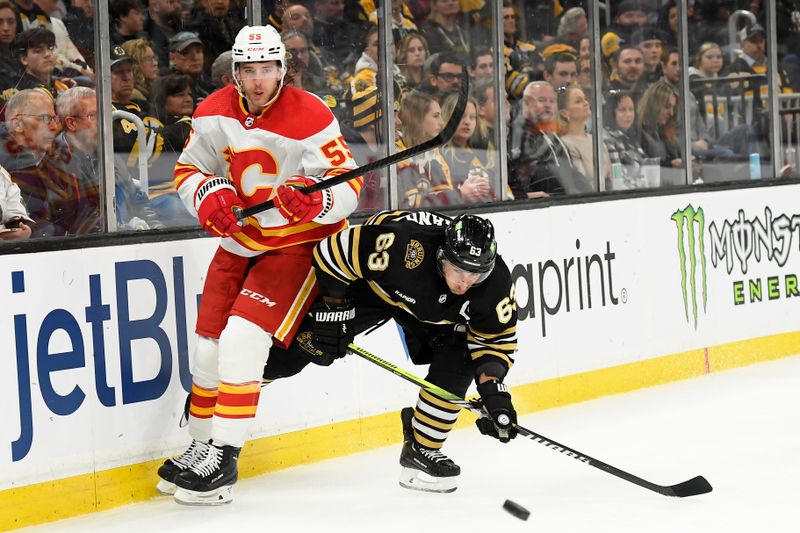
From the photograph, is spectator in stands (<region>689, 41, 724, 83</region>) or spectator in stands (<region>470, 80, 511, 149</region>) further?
spectator in stands (<region>689, 41, 724, 83</region>)

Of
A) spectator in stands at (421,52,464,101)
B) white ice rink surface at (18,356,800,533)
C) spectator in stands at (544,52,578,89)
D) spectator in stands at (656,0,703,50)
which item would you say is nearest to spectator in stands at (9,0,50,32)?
white ice rink surface at (18,356,800,533)

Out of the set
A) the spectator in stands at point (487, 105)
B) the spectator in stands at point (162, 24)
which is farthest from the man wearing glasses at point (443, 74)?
the spectator in stands at point (162, 24)

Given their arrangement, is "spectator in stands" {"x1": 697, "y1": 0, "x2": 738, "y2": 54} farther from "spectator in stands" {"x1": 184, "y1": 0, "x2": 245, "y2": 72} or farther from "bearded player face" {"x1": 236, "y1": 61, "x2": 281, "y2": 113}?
"bearded player face" {"x1": 236, "y1": 61, "x2": 281, "y2": 113}

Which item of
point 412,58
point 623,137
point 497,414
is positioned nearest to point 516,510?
point 497,414

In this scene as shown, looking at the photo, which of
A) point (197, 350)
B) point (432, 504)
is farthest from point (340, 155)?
point (432, 504)

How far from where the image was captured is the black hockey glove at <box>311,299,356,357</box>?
12.0 feet

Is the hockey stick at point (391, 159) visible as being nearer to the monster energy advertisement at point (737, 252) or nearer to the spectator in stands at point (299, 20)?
the spectator in stands at point (299, 20)

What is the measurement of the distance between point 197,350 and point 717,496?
150cm

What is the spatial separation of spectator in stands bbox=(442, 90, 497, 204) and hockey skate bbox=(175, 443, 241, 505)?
184 centimetres

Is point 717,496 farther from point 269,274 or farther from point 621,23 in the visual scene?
point 621,23

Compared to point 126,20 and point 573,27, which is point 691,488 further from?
point 573,27

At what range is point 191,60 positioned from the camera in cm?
430

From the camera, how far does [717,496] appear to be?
3.69 m

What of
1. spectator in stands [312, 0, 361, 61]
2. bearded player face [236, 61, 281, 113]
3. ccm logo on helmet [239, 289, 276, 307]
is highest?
spectator in stands [312, 0, 361, 61]
